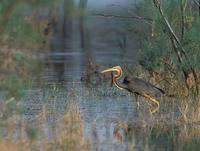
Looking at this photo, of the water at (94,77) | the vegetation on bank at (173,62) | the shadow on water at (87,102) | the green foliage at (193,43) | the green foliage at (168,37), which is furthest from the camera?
the green foliage at (168,37)

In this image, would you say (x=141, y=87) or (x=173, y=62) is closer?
(x=141, y=87)

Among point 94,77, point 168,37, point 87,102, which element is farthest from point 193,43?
point 94,77

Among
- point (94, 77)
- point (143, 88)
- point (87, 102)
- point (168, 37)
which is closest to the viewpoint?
point (143, 88)

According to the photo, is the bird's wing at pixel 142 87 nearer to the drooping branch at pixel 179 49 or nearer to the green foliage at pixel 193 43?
the drooping branch at pixel 179 49

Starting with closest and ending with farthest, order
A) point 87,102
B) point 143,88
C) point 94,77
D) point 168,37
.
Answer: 1. point 143,88
2. point 87,102
3. point 168,37
4. point 94,77

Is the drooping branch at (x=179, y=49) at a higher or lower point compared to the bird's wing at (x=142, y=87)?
higher

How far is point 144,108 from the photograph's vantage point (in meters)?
14.5

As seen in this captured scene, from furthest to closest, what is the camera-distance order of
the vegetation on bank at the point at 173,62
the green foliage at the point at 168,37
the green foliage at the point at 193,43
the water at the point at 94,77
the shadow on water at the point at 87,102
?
the green foliage at the point at 168,37, the green foliage at the point at 193,43, the vegetation on bank at the point at 173,62, the water at the point at 94,77, the shadow on water at the point at 87,102

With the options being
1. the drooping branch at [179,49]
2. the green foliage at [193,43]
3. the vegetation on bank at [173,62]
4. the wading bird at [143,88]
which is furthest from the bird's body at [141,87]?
the green foliage at [193,43]

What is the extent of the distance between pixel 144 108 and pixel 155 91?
0.41 m

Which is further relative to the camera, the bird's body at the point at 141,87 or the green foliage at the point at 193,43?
the bird's body at the point at 141,87

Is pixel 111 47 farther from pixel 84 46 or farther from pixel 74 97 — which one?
pixel 74 97

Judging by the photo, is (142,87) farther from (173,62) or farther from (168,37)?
(168,37)

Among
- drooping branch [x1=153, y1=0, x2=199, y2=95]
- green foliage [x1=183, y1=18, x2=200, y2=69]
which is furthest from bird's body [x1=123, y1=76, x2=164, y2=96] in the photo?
green foliage [x1=183, y1=18, x2=200, y2=69]
